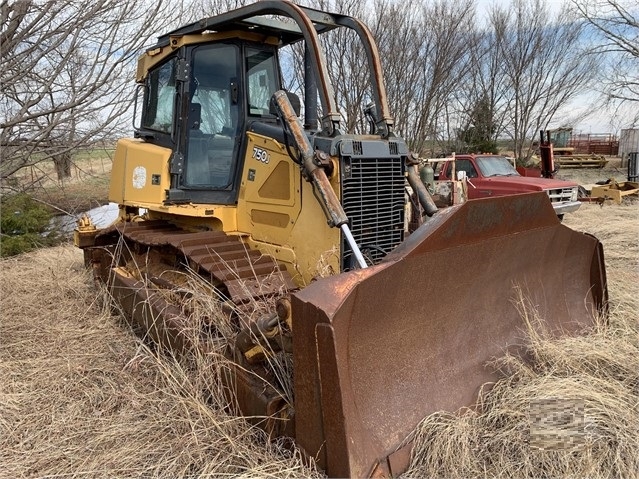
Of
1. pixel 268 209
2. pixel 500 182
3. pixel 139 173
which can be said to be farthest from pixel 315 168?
pixel 500 182

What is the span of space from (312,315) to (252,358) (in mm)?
880

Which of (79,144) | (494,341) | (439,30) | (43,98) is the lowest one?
(494,341)

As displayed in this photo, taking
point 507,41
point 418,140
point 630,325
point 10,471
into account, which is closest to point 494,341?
point 630,325

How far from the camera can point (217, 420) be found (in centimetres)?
307

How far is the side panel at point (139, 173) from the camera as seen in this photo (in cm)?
478

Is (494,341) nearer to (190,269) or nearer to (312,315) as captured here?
(312,315)

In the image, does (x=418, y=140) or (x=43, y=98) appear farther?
(x=418, y=140)

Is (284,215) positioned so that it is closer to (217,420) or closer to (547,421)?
(217,420)

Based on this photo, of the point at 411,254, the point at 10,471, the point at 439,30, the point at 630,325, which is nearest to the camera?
the point at 411,254

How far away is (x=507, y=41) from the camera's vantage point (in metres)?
24.3

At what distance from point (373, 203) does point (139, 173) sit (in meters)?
2.59

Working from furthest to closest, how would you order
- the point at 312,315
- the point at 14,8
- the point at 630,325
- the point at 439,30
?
1. the point at 439,30
2. the point at 14,8
3. the point at 630,325
4. the point at 312,315

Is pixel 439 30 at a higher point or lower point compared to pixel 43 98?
higher

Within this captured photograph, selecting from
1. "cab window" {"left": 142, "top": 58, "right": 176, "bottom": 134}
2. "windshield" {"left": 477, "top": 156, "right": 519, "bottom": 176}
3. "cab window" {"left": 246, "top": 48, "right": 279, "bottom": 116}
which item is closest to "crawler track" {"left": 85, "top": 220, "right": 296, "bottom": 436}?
"cab window" {"left": 142, "top": 58, "right": 176, "bottom": 134}
